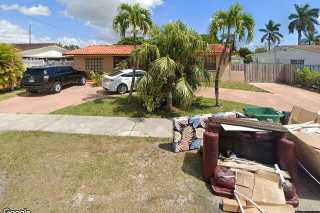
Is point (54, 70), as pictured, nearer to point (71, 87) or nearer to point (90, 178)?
point (71, 87)

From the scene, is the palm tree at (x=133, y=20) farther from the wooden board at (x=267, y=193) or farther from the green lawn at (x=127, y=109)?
the wooden board at (x=267, y=193)

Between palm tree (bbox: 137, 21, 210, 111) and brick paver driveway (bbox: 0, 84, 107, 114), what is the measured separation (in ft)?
14.8

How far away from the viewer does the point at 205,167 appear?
5.09 metres

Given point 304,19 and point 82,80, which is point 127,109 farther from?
point 304,19

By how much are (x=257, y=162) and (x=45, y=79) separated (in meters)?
13.2

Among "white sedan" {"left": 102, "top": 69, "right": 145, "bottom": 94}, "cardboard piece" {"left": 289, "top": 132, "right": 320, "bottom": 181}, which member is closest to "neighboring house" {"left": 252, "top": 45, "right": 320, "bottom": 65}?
"white sedan" {"left": 102, "top": 69, "right": 145, "bottom": 94}

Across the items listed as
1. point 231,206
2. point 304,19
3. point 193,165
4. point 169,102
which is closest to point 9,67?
point 169,102

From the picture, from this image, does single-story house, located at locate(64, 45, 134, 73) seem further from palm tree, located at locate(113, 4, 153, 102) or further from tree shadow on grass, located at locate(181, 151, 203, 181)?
tree shadow on grass, located at locate(181, 151, 203, 181)

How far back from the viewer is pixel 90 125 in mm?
8992

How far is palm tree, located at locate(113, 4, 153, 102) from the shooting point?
39.1 feet

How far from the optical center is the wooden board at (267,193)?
4.26 meters

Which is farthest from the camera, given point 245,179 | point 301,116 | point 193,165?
point 301,116

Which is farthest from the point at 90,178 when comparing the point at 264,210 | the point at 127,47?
the point at 127,47

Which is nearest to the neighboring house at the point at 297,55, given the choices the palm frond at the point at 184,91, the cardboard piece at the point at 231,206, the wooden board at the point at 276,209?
the palm frond at the point at 184,91
